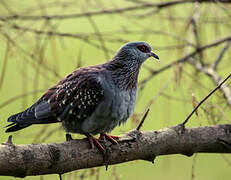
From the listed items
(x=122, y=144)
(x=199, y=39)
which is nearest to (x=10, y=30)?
(x=122, y=144)

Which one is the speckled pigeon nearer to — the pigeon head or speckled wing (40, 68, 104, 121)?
speckled wing (40, 68, 104, 121)

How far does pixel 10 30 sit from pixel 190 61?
1.52m

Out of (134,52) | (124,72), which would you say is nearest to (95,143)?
(124,72)

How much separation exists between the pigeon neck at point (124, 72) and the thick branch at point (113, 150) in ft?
1.73

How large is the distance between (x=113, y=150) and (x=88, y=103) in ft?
1.59

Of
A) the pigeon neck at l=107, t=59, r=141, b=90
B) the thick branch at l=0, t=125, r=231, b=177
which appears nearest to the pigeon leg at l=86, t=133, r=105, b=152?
the thick branch at l=0, t=125, r=231, b=177

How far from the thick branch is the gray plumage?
0.34m

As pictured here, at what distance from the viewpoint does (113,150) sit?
2232 mm

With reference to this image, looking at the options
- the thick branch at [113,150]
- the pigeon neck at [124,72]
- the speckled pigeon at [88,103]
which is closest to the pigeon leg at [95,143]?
the thick branch at [113,150]

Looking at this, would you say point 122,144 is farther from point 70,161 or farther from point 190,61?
point 190,61

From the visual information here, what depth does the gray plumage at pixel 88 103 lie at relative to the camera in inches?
102

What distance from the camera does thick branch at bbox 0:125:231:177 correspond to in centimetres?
182

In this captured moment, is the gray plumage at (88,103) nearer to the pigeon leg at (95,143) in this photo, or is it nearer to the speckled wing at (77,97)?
the speckled wing at (77,97)

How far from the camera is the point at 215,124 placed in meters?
2.36
